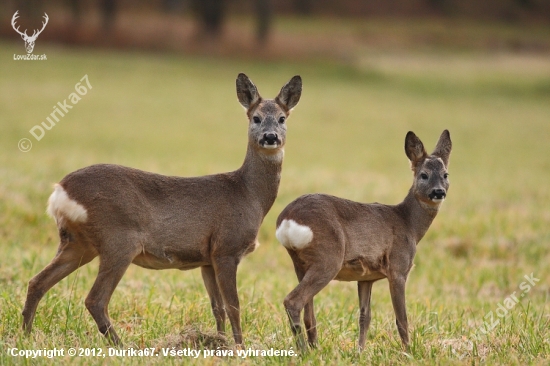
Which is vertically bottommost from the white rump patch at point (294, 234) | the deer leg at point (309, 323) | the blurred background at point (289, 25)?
the deer leg at point (309, 323)

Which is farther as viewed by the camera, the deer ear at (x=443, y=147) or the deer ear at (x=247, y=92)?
the deer ear at (x=247, y=92)

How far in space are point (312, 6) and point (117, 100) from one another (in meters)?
46.0

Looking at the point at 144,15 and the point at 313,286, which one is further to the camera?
the point at 144,15

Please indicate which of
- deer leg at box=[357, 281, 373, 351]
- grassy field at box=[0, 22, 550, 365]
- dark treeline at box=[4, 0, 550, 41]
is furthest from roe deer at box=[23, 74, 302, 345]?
dark treeline at box=[4, 0, 550, 41]

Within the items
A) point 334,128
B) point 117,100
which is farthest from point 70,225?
point 117,100

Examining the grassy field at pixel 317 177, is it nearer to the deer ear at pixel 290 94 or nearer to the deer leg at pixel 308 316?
the deer leg at pixel 308 316

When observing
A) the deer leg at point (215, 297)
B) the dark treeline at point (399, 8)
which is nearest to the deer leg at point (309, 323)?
the deer leg at point (215, 297)

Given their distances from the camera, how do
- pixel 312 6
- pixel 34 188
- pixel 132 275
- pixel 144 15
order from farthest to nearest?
pixel 312 6 < pixel 144 15 < pixel 34 188 < pixel 132 275

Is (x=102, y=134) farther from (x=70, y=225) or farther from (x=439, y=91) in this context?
(x=439, y=91)

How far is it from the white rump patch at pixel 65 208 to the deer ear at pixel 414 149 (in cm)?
258

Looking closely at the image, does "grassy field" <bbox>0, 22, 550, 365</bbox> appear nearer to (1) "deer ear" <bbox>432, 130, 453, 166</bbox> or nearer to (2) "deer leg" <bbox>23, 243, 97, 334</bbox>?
(2) "deer leg" <bbox>23, 243, 97, 334</bbox>

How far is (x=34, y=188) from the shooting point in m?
12.2

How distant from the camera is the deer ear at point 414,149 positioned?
638cm

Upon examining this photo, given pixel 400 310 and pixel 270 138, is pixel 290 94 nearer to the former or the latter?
pixel 270 138
